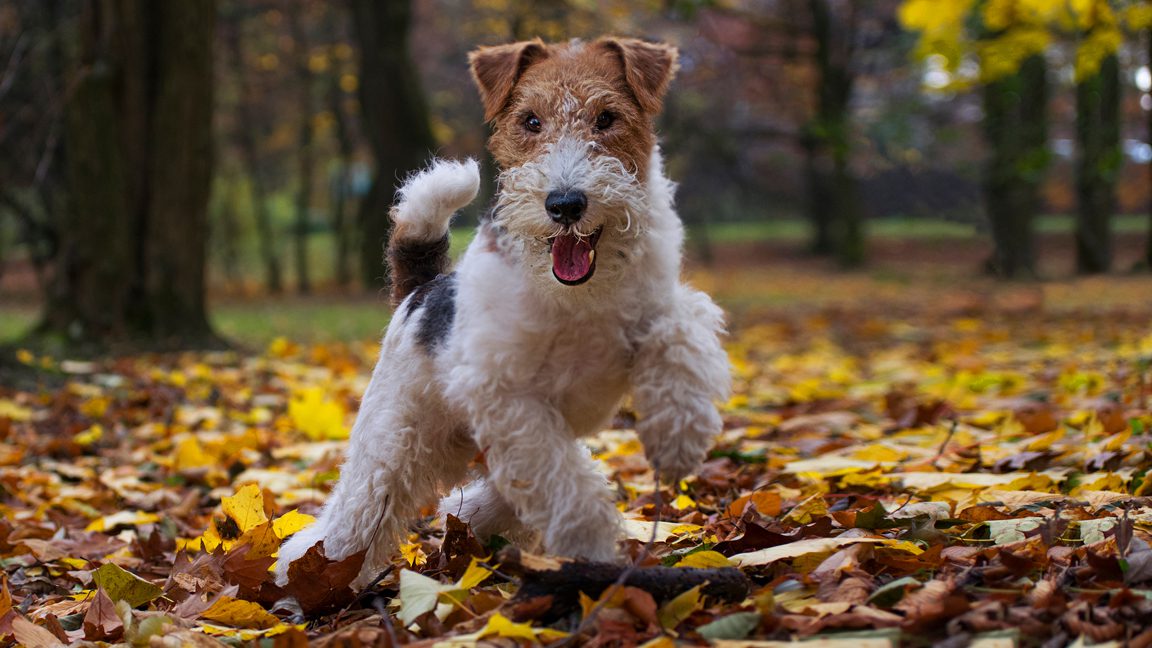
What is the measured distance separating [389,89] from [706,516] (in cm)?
1656

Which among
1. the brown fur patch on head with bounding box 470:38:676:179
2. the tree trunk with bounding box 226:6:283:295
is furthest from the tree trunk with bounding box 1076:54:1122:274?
the tree trunk with bounding box 226:6:283:295

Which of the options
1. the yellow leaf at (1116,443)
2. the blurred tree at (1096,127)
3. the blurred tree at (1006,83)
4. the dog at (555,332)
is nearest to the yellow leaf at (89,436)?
the dog at (555,332)

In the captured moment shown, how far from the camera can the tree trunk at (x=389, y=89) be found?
61.9 ft

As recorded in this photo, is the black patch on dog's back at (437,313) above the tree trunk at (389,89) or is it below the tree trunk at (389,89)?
below

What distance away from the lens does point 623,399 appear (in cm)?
309

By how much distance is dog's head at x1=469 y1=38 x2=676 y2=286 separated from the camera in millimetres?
2672

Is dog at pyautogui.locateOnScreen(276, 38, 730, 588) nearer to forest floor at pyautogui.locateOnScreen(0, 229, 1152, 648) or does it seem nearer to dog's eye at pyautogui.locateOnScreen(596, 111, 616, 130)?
dog's eye at pyautogui.locateOnScreen(596, 111, 616, 130)

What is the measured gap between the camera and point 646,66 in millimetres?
3057

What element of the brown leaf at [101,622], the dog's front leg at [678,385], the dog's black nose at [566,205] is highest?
the dog's black nose at [566,205]

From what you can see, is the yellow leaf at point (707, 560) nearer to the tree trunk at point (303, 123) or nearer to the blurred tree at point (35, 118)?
the blurred tree at point (35, 118)

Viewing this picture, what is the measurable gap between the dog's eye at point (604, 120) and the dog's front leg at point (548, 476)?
0.76 metres

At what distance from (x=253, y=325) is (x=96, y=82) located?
5557mm

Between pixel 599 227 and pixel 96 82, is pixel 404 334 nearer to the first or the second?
pixel 599 227

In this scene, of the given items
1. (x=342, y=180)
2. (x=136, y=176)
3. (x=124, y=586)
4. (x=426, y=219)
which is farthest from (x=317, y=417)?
(x=342, y=180)
